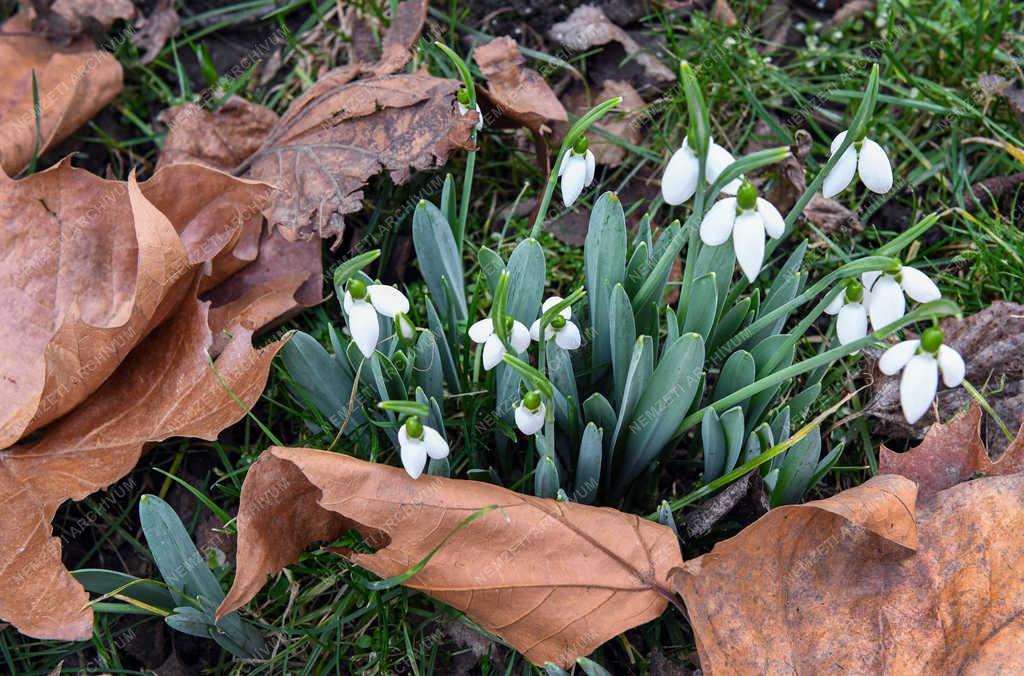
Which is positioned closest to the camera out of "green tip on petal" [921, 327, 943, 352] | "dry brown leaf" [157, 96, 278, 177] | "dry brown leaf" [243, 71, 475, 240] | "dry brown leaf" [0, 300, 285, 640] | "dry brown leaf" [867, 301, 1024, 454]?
"green tip on petal" [921, 327, 943, 352]

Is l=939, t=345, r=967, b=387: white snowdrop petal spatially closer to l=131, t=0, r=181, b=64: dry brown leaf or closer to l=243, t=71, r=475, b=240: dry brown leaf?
l=243, t=71, r=475, b=240: dry brown leaf

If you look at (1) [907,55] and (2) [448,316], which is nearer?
(2) [448,316]

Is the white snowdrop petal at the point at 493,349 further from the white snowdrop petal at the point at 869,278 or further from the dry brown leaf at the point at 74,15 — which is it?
the dry brown leaf at the point at 74,15

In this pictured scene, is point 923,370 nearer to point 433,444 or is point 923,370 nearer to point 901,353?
point 901,353

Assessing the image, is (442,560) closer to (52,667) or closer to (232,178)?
(52,667)

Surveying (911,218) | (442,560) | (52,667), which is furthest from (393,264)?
(911,218)

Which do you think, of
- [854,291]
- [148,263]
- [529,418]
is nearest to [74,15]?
[148,263]

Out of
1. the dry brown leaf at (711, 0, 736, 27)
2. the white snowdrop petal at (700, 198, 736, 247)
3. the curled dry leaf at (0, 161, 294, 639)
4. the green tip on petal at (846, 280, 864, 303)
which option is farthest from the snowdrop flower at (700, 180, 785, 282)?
the dry brown leaf at (711, 0, 736, 27)
